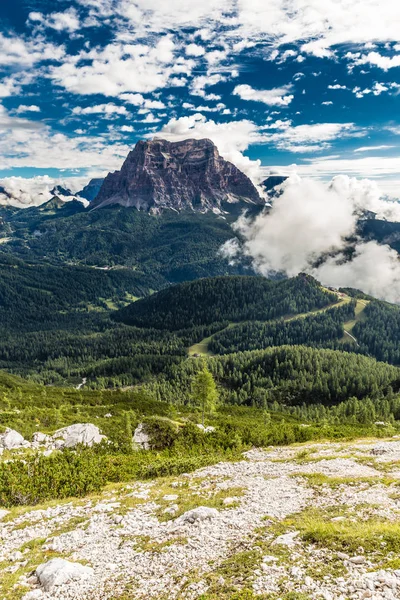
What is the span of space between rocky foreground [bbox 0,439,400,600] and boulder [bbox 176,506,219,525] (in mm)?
79

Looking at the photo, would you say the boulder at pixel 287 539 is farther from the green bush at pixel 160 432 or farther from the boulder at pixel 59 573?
the green bush at pixel 160 432

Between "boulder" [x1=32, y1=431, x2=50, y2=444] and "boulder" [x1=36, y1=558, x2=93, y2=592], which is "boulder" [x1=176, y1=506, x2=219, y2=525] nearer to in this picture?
"boulder" [x1=36, y1=558, x2=93, y2=592]

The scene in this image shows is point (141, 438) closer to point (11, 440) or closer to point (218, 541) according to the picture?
point (11, 440)

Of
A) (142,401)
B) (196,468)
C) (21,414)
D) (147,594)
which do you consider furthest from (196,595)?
(142,401)

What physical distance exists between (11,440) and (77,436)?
11282mm

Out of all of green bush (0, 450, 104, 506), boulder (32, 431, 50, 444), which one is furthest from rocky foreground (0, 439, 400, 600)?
boulder (32, 431, 50, 444)

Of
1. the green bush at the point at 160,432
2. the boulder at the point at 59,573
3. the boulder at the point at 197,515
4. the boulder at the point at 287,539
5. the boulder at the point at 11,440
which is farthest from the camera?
the green bush at the point at 160,432

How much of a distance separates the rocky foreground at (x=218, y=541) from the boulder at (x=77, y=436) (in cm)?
2732

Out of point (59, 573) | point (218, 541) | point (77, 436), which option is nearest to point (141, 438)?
point (77, 436)

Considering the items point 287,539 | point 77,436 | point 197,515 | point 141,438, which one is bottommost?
point 141,438

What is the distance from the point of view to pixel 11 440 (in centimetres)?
6159

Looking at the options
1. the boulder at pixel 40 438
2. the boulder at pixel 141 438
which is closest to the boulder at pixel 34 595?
the boulder at pixel 141 438

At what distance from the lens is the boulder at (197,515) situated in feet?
85.2

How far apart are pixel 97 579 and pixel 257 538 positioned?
9.89 metres
